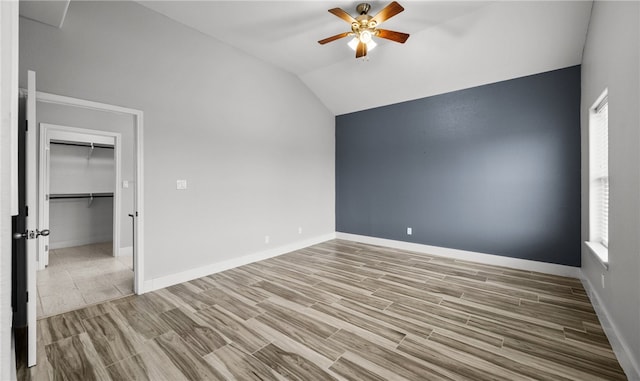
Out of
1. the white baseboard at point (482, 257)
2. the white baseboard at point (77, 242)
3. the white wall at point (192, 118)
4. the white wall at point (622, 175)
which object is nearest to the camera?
the white wall at point (622, 175)

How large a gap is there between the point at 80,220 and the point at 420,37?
282 inches

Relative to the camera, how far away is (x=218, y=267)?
3.90 meters

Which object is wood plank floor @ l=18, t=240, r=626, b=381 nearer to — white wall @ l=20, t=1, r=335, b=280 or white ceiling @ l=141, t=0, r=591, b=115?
white wall @ l=20, t=1, r=335, b=280

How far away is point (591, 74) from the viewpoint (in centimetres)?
300

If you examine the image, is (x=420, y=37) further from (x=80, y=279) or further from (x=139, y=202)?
(x=80, y=279)

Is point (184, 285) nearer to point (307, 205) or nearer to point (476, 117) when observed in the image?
point (307, 205)

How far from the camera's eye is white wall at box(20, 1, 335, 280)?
109 inches

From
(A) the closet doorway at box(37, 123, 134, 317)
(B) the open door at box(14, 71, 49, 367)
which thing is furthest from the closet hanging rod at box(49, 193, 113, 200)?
(B) the open door at box(14, 71, 49, 367)

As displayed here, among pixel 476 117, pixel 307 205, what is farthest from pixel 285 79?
pixel 476 117

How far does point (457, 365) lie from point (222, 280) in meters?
2.83

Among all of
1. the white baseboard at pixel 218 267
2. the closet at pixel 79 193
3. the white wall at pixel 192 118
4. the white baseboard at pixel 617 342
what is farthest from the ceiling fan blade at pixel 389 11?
the closet at pixel 79 193

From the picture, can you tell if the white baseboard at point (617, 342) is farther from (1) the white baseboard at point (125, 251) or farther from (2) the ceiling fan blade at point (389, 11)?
(1) the white baseboard at point (125, 251)

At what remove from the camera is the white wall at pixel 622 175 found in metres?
1.72

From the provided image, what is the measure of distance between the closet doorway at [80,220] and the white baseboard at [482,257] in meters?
4.23
